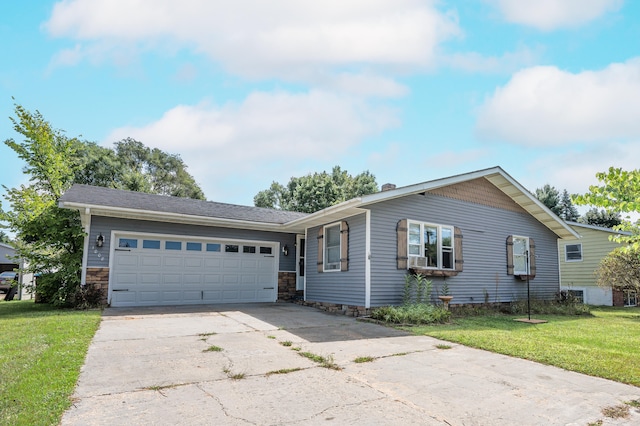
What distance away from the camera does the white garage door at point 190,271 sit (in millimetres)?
10664

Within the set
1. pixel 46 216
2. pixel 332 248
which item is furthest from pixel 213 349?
pixel 46 216

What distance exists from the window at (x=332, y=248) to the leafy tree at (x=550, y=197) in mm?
23770

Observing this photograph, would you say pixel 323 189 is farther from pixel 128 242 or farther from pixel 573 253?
pixel 128 242

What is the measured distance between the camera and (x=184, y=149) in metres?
35.5

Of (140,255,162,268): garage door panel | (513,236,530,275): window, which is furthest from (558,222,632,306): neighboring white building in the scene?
(140,255,162,268): garage door panel

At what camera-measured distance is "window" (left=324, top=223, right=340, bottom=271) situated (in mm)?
10888

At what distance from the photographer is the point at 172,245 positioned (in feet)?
37.0

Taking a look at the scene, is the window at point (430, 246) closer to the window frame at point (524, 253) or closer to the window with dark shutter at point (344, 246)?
the window with dark shutter at point (344, 246)

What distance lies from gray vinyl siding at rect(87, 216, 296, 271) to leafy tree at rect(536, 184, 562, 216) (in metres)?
23.7

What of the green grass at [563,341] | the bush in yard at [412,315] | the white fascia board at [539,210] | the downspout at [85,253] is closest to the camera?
the green grass at [563,341]

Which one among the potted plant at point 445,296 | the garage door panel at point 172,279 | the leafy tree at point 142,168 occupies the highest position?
the leafy tree at point 142,168

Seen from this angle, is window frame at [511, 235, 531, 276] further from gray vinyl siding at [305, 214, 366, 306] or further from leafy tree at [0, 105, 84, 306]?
leafy tree at [0, 105, 84, 306]

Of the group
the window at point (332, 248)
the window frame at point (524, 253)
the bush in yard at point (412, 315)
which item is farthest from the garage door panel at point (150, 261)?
the window frame at point (524, 253)

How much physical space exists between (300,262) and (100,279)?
19.1 feet
